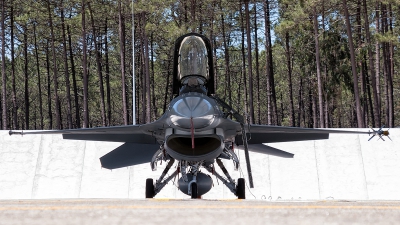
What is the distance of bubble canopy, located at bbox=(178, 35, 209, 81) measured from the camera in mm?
12266

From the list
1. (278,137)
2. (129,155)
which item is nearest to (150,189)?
(129,155)

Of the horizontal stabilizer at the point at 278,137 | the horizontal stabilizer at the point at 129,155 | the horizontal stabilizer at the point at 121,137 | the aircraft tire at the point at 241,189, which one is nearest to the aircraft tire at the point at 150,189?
the horizontal stabilizer at the point at 129,155

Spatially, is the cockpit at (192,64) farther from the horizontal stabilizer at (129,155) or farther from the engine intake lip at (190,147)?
the horizontal stabilizer at (129,155)

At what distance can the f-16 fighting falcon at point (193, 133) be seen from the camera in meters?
10.9

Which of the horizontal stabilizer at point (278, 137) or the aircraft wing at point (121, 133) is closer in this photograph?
the aircraft wing at point (121, 133)

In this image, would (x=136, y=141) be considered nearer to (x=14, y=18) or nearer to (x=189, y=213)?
(x=189, y=213)

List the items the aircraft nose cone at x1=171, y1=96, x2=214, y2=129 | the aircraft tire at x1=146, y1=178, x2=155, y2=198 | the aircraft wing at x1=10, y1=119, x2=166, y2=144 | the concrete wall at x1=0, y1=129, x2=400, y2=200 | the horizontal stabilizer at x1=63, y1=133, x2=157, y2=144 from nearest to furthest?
the aircraft nose cone at x1=171, y1=96, x2=214, y2=129, the aircraft wing at x1=10, y1=119, x2=166, y2=144, the horizontal stabilizer at x1=63, y1=133, x2=157, y2=144, the aircraft tire at x1=146, y1=178, x2=155, y2=198, the concrete wall at x1=0, y1=129, x2=400, y2=200

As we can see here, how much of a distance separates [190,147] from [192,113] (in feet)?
3.92

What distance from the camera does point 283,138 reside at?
1473 centimetres

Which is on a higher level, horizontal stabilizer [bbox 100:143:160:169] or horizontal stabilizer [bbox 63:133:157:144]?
horizontal stabilizer [bbox 63:133:157:144]

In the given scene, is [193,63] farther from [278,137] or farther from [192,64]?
[278,137]

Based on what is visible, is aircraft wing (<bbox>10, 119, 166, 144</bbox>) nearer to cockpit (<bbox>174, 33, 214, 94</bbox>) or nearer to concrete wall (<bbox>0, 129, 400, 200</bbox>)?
cockpit (<bbox>174, 33, 214, 94</bbox>)

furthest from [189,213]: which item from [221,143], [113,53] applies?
[113,53]

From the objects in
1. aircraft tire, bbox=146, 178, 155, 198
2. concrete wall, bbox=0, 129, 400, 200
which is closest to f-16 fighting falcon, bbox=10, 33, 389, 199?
aircraft tire, bbox=146, 178, 155, 198
